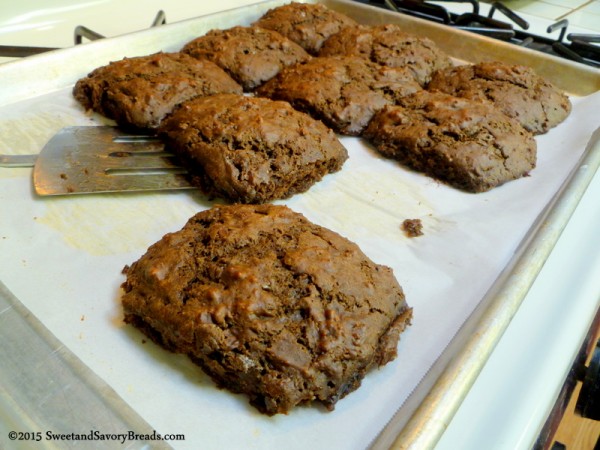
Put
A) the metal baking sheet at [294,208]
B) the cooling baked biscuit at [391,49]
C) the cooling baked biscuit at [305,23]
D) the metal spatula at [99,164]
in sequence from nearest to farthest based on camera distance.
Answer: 1. the metal baking sheet at [294,208]
2. the metal spatula at [99,164]
3. the cooling baked biscuit at [391,49]
4. the cooling baked biscuit at [305,23]

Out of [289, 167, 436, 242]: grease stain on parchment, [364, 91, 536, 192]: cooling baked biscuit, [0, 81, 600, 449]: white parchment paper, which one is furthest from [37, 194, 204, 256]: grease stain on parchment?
[364, 91, 536, 192]: cooling baked biscuit

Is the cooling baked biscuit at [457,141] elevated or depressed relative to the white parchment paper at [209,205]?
elevated

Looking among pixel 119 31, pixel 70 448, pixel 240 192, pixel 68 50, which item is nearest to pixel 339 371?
pixel 70 448

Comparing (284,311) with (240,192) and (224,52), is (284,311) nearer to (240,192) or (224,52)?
(240,192)

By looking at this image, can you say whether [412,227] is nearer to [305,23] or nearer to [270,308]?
[270,308]

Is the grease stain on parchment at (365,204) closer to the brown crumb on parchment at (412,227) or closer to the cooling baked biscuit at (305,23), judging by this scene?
the brown crumb on parchment at (412,227)

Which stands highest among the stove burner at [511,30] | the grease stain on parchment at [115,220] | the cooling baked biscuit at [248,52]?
the stove burner at [511,30]

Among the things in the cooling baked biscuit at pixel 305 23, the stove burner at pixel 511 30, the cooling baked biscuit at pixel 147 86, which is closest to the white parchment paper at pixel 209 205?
the cooling baked biscuit at pixel 147 86
